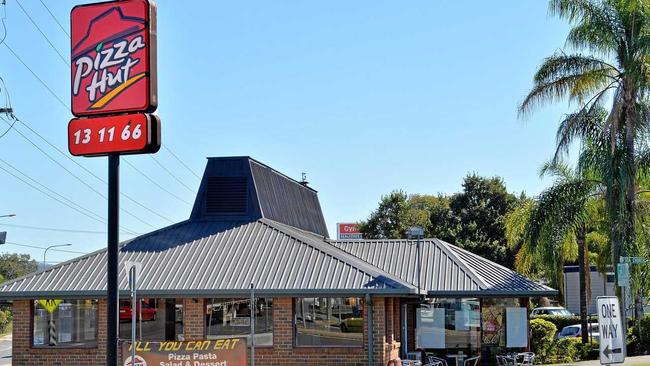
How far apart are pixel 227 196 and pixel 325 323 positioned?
573cm

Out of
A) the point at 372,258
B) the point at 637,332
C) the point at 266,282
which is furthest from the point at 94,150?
the point at 637,332

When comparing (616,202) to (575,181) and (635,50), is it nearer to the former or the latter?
(575,181)

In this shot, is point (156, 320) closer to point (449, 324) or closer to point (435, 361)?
point (435, 361)

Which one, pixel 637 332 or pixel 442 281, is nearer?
pixel 442 281

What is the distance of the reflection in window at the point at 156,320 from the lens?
71.1ft

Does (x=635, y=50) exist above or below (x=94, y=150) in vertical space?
above

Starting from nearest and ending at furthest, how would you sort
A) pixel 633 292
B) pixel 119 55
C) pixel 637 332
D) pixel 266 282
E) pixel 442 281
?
pixel 119 55 < pixel 266 282 < pixel 442 281 < pixel 633 292 < pixel 637 332

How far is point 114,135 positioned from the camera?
10219mm

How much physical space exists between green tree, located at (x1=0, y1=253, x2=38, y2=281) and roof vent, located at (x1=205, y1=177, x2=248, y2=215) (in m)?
75.9

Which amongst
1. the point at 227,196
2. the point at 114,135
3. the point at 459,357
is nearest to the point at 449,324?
the point at 459,357

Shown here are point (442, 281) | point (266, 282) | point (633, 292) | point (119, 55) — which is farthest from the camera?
point (633, 292)

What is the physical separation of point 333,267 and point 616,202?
864cm

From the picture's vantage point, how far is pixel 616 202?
24.9 m

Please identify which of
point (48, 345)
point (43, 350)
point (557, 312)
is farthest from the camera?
point (557, 312)
